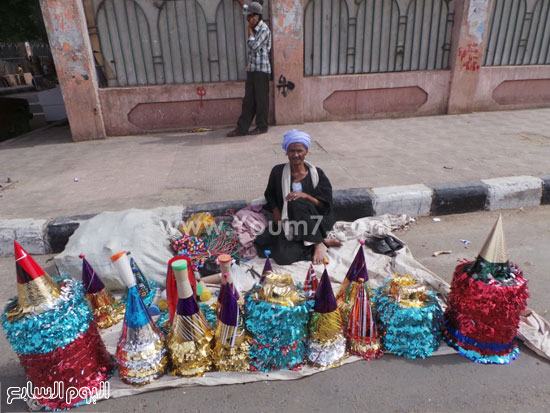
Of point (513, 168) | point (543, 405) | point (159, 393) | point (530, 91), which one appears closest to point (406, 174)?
point (513, 168)

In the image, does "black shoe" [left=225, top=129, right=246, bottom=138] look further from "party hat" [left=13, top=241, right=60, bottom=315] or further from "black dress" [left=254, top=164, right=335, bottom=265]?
"party hat" [left=13, top=241, right=60, bottom=315]

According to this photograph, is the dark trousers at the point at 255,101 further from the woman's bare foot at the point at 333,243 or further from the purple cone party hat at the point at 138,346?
the purple cone party hat at the point at 138,346

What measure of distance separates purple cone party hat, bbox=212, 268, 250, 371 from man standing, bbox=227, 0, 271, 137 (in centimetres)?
490

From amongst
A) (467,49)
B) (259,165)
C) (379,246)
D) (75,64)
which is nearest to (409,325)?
(379,246)

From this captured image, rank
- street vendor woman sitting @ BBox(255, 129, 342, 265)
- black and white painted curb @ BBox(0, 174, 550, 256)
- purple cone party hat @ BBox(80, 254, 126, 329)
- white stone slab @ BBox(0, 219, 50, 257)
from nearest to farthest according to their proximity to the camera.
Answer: purple cone party hat @ BBox(80, 254, 126, 329), street vendor woman sitting @ BBox(255, 129, 342, 265), white stone slab @ BBox(0, 219, 50, 257), black and white painted curb @ BBox(0, 174, 550, 256)

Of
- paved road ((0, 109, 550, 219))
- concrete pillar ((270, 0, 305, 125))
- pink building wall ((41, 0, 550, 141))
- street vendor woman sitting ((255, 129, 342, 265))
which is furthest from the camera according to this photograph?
concrete pillar ((270, 0, 305, 125))

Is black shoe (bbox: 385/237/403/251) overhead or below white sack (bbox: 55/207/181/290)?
below

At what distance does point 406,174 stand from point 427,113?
4120 millimetres

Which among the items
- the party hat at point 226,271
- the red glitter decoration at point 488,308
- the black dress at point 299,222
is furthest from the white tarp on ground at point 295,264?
the party hat at point 226,271

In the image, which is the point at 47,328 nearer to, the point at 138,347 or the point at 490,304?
the point at 138,347

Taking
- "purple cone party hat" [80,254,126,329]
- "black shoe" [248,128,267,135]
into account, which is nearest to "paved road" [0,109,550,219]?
"black shoe" [248,128,267,135]

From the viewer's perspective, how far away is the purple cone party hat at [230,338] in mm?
2002

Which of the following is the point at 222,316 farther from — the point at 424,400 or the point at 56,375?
the point at 424,400

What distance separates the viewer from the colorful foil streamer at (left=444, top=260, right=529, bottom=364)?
1979 millimetres
